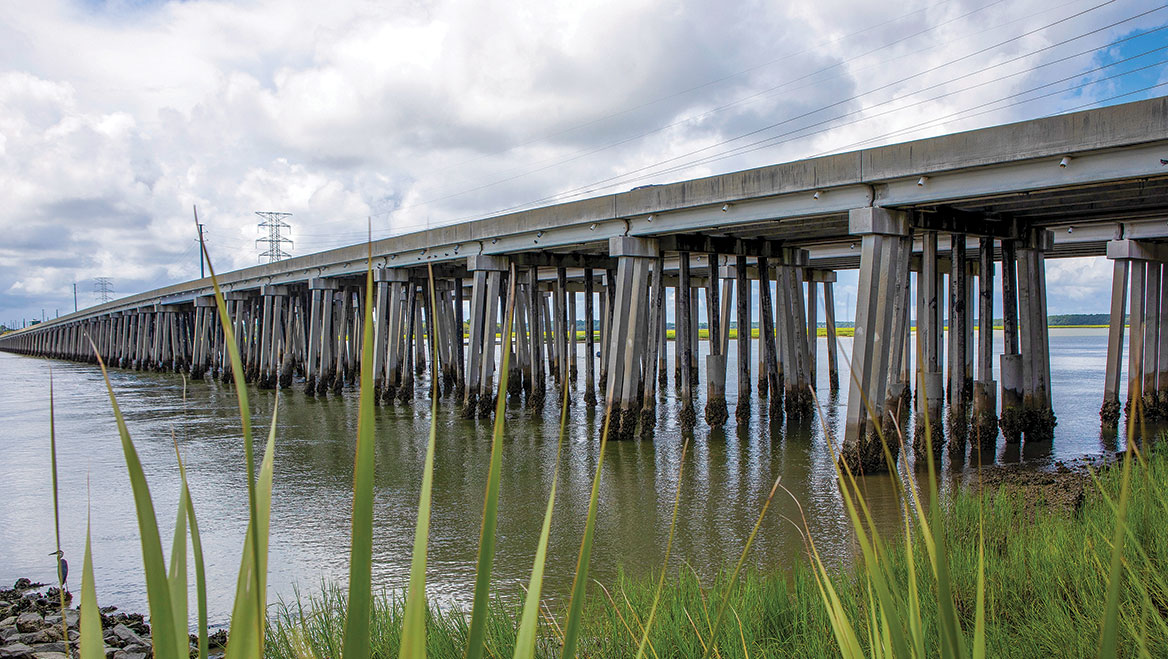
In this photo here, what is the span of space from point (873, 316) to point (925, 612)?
7.37m

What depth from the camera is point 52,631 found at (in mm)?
5555

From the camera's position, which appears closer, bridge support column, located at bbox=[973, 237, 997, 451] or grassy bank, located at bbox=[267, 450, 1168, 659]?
grassy bank, located at bbox=[267, 450, 1168, 659]

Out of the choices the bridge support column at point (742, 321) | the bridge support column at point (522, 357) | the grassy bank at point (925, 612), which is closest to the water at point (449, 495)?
the bridge support column at point (742, 321)

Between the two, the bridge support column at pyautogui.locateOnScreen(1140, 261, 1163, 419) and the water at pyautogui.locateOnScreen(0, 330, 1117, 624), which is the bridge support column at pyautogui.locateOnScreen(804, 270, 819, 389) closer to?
the water at pyautogui.locateOnScreen(0, 330, 1117, 624)

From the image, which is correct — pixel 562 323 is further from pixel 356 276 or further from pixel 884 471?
pixel 884 471

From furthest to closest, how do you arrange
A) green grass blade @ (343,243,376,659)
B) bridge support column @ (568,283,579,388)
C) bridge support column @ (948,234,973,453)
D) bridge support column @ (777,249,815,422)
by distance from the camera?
bridge support column @ (568,283,579,388)
bridge support column @ (777,249,815,422)
bridge support column @ (948,234,973,453)
green grass blade @ (343,243,376,659)

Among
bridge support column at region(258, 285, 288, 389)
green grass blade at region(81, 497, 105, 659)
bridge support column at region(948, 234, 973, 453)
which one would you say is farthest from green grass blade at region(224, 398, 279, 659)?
bridge support column at region(258, 285, 288, 389)

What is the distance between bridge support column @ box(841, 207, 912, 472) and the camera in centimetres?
1030

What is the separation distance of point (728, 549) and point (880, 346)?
428 centimetres

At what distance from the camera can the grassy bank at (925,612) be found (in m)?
3.18

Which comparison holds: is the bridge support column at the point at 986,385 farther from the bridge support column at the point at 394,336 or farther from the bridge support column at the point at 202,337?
the bridge support column at the point at 202,337

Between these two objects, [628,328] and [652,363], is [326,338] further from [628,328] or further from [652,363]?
[628,328]

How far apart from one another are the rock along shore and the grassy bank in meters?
1.78

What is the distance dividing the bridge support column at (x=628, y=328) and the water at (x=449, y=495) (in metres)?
0.59
